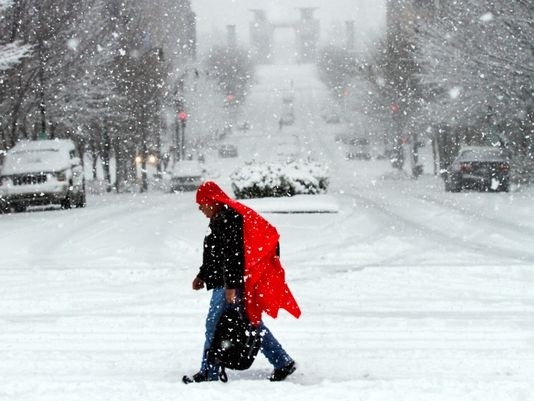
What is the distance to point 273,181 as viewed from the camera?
21.9 metres

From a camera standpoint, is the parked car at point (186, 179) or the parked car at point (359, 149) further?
the parked car at point (359, 149)

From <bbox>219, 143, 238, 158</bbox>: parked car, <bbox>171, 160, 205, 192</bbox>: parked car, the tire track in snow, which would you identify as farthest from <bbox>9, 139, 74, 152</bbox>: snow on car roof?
<bbox>219, 143, 238, 158</bbox>: parked car

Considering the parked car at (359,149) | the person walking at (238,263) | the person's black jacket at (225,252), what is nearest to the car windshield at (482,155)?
the person walking at (238,263)

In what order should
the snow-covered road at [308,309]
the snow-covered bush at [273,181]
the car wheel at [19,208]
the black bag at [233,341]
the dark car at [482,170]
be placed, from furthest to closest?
1. the dark car at [482,170]
2. the car wheel at [19,208]
3. the snow-covered bush at [273,181]
4. the black bag at [233,341]
5. the snow-covered road at [308,309]

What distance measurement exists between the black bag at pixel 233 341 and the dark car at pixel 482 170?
23905mm

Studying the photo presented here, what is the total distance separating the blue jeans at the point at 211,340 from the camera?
6.01 meters

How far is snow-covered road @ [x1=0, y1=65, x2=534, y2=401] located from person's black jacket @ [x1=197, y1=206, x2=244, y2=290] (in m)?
0.68

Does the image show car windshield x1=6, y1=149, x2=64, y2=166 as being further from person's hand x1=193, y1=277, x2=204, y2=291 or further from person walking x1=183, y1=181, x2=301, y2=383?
person walking x1=183, y1=181, x2=301, y2=383

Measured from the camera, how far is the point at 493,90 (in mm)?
28594

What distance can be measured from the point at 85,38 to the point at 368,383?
3147cm

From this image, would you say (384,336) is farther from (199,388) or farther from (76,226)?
(76,226)

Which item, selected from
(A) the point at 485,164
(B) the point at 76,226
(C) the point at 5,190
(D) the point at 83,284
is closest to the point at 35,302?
(D) the point at 83,284

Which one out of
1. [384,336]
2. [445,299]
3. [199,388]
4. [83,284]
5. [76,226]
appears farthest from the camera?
[76,226]

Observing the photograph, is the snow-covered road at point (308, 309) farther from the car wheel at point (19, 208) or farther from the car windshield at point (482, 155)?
the car windshield at point (482, 155)
